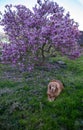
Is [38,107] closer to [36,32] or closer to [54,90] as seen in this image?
[54,90]

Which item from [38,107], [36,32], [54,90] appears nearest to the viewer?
[38,107]

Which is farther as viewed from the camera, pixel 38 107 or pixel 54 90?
pixel 54 90

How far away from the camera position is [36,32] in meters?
22.4

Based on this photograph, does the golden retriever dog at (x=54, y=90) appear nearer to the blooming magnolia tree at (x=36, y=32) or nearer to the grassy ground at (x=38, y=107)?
the grassy ground at (x=38, y=107)

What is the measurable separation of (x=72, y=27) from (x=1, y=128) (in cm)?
1122

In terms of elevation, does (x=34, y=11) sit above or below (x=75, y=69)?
above

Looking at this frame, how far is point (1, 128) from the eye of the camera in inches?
593

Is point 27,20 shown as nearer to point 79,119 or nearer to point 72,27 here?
point 72,27

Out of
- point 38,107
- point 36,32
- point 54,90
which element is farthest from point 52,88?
point 36,32

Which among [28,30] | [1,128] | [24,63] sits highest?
[28,30]

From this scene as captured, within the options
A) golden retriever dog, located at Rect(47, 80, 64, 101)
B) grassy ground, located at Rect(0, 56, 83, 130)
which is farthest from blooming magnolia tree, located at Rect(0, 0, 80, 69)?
golden retriever dog, located at Rect(47, 80, 64, 101)

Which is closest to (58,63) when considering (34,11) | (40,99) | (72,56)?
(72,56)

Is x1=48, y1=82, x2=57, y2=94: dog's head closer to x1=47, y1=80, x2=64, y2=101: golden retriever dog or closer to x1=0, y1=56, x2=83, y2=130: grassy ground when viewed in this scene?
x1=47, y1=80, x2=64, y2=101: golden retriever dog

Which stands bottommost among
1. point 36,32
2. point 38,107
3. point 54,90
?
point 38,107
